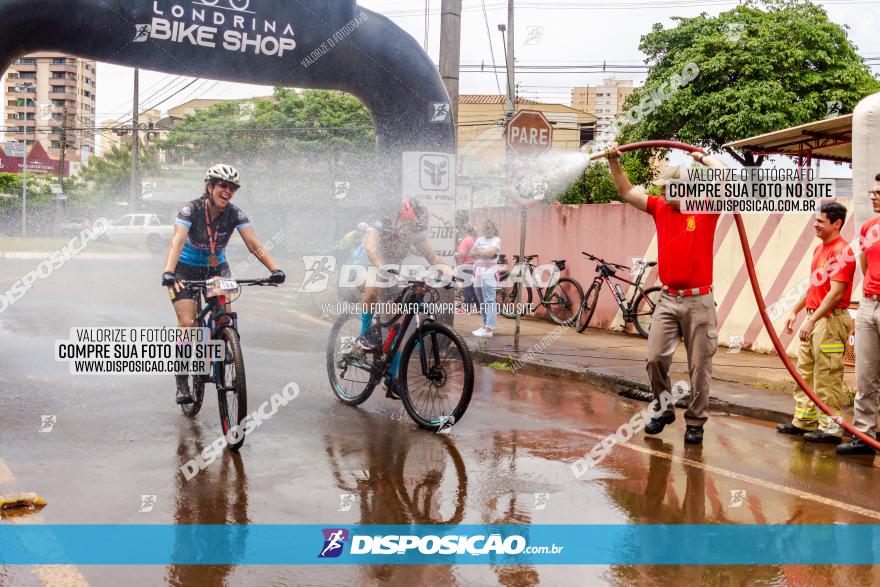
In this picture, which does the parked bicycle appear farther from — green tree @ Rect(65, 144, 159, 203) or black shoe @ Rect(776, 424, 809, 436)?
green tree @ Rect(65, 144, 159, 203)

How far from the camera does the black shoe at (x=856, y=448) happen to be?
22.9 feet

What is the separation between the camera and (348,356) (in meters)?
8.29

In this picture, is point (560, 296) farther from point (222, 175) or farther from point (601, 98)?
point (601, 98)

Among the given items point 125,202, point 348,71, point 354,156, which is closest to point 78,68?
point 125,202

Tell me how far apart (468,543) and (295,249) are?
32.7 meters

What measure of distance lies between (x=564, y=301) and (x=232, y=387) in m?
9.65

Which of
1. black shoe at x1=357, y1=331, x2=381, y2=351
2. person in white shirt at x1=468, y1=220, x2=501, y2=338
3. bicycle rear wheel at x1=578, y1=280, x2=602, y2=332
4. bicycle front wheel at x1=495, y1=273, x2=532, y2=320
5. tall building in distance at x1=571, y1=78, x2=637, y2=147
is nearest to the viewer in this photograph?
black shoe at x1=357, y1=331, x2=381, y2=351

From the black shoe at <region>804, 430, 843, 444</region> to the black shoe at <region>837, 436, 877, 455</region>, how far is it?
0.34m

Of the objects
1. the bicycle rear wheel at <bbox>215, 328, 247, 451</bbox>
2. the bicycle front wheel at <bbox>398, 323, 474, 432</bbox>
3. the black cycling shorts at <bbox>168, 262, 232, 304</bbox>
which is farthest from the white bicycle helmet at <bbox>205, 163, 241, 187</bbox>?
the bicycle front wheel at <bbox>398, 323, 474, 432</bbox>

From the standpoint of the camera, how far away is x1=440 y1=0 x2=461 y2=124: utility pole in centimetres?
1244

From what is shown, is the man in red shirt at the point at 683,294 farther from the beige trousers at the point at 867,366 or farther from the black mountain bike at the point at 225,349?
the black mountain bike at the point at 225,349

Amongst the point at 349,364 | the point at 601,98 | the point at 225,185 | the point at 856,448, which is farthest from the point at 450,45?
the point at 601,98

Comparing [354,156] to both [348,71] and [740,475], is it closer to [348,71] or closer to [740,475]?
[348,71]

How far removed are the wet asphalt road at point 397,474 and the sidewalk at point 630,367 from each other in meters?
0.36
